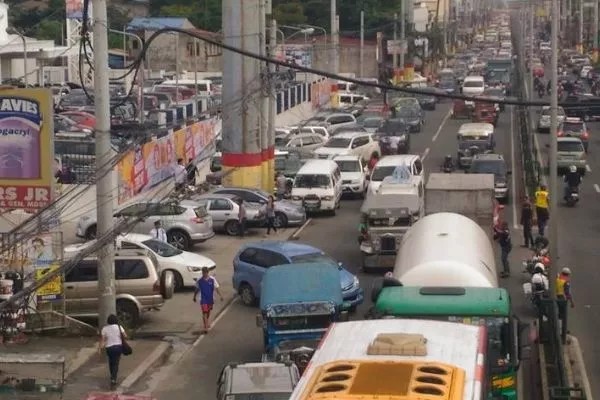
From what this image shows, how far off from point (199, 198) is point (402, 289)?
1797 centimetres

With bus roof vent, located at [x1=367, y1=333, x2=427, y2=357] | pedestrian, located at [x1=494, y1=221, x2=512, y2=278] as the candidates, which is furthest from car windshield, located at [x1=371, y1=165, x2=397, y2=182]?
bus roof vent, located at [x1=367, y1=333, x2=427, y2=357]

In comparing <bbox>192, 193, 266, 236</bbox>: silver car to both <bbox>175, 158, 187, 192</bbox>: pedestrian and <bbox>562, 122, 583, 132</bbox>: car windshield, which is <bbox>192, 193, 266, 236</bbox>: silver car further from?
<bbox>562, 122, 583, 132</bbox>: car windshield

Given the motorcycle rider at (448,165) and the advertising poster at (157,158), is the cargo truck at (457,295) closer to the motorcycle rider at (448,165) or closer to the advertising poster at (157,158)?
the advertising poster at (157,158)

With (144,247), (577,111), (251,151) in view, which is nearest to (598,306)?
(144,247)

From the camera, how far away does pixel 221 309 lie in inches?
1010

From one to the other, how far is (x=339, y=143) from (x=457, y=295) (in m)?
31.0

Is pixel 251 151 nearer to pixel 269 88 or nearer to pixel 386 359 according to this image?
pixel 269 88

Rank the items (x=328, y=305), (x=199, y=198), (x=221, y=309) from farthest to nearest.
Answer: (x=199, y=198) < (x=221, y=309) < (x=328, y=305)

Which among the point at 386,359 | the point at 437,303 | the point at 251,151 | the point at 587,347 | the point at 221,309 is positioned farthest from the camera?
the point at 251,151

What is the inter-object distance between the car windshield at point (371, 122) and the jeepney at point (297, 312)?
38.1 meters

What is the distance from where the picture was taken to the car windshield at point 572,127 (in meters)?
52.5

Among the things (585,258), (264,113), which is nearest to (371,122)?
(264,113)

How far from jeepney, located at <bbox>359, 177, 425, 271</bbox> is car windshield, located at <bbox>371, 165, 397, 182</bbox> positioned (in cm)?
765

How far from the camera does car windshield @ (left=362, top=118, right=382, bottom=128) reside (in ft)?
192
